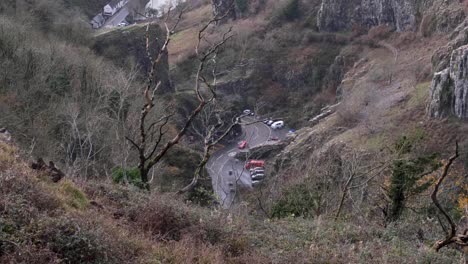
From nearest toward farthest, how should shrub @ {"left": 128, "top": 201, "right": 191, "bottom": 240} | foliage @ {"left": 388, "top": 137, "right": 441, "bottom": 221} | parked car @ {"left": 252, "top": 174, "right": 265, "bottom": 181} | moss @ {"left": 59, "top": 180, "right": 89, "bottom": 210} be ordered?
1. moss @ {"left": 59, "top": 180, "right": 89, "bottom": 210}
2. shrub @ {"left": 128, "top": 201, "right": 191, "bottom": 240}
3. foliage @ {"left": 388, "top": 137, "right": 441, "bottom": 221}
4. parked car @ {"left": 252, "top": 174, "right": 265, "bottom": 181}

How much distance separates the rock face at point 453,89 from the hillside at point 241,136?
108 millimetres

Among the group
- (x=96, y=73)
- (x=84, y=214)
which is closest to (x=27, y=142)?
(x=96, y=73)

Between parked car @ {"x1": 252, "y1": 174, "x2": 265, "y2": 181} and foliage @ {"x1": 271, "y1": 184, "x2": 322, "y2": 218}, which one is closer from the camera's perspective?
foliage @ {"x1": 271, "y1": 184, "x2": 322, "y2": 218}

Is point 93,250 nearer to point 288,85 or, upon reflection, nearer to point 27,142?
point 27,142

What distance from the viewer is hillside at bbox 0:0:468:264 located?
7.68 m

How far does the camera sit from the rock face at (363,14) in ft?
Result: 186

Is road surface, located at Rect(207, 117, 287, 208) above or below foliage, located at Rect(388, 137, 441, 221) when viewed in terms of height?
below

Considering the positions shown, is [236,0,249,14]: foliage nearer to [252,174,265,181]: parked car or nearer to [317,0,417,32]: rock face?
[317,0,417,32]: rock face

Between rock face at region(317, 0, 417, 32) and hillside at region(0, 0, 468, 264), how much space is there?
0.56 ft

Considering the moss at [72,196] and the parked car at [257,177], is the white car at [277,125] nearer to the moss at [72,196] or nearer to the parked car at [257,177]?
the parked car at [257,177]

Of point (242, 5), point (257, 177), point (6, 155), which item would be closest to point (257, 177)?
point (257, 177)

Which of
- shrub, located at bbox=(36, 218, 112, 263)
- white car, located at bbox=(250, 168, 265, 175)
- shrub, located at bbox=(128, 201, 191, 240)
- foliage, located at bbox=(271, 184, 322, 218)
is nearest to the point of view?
shrub, located at bbox=(36, 218, 112, 263)

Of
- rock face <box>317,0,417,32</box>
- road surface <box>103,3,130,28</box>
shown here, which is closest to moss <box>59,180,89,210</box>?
rock face <box>317,0,417,32</box>

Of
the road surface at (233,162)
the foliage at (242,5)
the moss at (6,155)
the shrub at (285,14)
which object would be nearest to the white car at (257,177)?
the road surface at (233,162)
